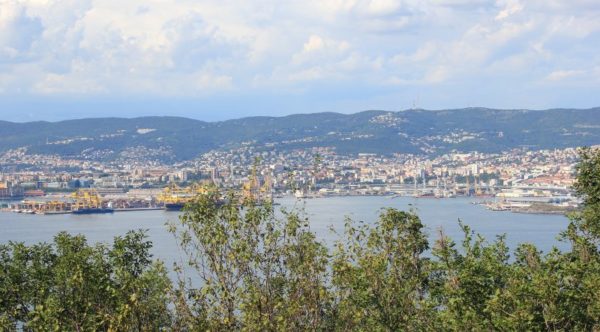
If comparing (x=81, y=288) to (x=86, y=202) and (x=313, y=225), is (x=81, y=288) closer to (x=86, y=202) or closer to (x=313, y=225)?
(x=313, y=225)

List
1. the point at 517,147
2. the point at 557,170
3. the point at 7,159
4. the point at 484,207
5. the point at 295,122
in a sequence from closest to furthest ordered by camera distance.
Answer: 1. the point at 484,207
2. the point at 557,170
3. the point at 7,159
4. the point at 517,147
5. the point at 295,122

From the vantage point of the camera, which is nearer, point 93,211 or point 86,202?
point 93,211

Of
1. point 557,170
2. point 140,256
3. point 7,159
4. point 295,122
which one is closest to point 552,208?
point 557,170

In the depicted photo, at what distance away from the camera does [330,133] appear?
76.6 meters

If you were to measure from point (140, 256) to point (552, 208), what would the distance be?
29.1 m

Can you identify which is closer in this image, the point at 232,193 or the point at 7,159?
the point at 232,193

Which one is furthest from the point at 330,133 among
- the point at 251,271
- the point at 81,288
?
the point at 251,271

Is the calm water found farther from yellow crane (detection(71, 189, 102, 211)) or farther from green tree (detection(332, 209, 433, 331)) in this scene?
green tree (detection(332, 209, 433, 331))

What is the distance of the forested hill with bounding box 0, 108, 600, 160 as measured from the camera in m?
70.8

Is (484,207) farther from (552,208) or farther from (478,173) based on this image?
(478,173)

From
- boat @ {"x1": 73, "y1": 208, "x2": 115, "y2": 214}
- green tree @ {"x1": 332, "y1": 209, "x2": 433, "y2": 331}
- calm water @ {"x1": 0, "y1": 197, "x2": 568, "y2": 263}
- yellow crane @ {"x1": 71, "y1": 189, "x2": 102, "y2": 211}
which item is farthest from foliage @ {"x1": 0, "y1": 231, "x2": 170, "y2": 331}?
yellow crane @ {"x1": 71, "y1": 189, "x2": 102, "y2": 211}

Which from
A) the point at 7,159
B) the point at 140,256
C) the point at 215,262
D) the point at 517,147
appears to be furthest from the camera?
the point at 517,147

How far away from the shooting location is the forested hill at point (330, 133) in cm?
7075

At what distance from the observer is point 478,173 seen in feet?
179
